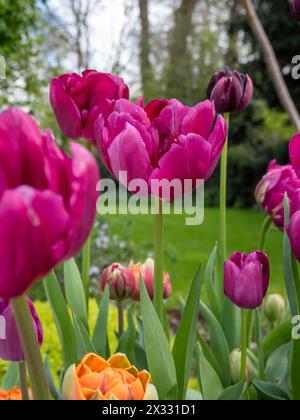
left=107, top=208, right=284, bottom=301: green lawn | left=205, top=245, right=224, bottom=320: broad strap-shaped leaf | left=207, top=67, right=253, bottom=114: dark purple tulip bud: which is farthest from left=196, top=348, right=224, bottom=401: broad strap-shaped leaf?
left=107, top=208, right=284, bottom=301: green lawn

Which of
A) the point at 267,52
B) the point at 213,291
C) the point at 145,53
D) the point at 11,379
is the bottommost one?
the point at 11,379

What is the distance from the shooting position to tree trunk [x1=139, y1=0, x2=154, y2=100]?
8922 mm

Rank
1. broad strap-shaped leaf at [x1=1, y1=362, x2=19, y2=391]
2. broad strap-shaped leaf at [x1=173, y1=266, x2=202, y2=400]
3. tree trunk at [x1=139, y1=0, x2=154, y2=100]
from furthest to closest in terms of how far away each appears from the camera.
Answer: tree trunk at [x1=139, y1=0, x2=154, y2=100] → broad strap-shaped leaf at [x1=1, y1=362, x2=19, y2=391] → broad strap-shaped leaf at [x1=173, y1=266, x2=202, y2=400]

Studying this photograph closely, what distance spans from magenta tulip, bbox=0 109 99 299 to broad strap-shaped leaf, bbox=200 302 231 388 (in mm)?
489

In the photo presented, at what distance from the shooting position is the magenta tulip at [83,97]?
59 centimetres

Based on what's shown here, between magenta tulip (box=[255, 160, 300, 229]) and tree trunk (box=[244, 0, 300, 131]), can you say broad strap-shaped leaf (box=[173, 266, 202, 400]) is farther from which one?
tree trunk (box=[244, 0, 300, 131])

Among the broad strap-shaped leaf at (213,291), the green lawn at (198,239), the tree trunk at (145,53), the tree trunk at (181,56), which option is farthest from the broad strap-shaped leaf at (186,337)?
the tree trunk at (181,56)

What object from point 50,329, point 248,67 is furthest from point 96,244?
point 248,67

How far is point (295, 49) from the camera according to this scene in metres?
8.25

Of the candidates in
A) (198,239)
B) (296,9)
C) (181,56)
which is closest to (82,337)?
(296,9)

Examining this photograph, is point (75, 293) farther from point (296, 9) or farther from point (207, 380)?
point (296, 9)

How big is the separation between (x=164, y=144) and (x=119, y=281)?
12.3 inches

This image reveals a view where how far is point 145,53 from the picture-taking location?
9.21 meters

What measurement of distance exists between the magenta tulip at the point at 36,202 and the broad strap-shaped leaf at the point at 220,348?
0.49 metres
